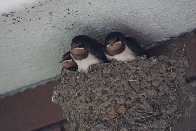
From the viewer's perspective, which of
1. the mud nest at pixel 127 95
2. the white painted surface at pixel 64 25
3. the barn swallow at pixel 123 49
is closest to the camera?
the white painted surface at pixel 64 25

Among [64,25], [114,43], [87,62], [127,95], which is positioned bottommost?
[127,95]

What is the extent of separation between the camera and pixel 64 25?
2.98 meters

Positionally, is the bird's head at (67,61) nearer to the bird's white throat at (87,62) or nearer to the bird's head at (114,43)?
the bird's white throat at (87,62)

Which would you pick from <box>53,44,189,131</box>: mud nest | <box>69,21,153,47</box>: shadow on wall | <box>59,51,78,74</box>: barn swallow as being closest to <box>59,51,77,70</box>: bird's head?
<box>59,51,78,74</box>: barn swallow

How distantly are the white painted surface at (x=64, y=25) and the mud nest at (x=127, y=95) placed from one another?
0.68ft

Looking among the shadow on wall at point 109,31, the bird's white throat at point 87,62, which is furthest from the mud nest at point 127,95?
the shadow on wall at point 109,31

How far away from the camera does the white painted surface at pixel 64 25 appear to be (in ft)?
9.18

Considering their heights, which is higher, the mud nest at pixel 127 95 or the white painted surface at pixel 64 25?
the white painted surface at pixel 64 25

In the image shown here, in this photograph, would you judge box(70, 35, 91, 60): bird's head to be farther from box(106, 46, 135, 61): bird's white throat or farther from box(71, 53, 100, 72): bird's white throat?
box(106, 46, 135, 61): bird's white throat

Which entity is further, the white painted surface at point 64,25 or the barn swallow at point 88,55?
the barn swallow at point 88,55

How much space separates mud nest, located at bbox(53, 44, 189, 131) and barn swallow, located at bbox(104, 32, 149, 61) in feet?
0.21

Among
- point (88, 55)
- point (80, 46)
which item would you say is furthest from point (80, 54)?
point (80, 46)

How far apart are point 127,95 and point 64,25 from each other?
0.62m

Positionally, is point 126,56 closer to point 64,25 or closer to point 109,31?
point 109,31
